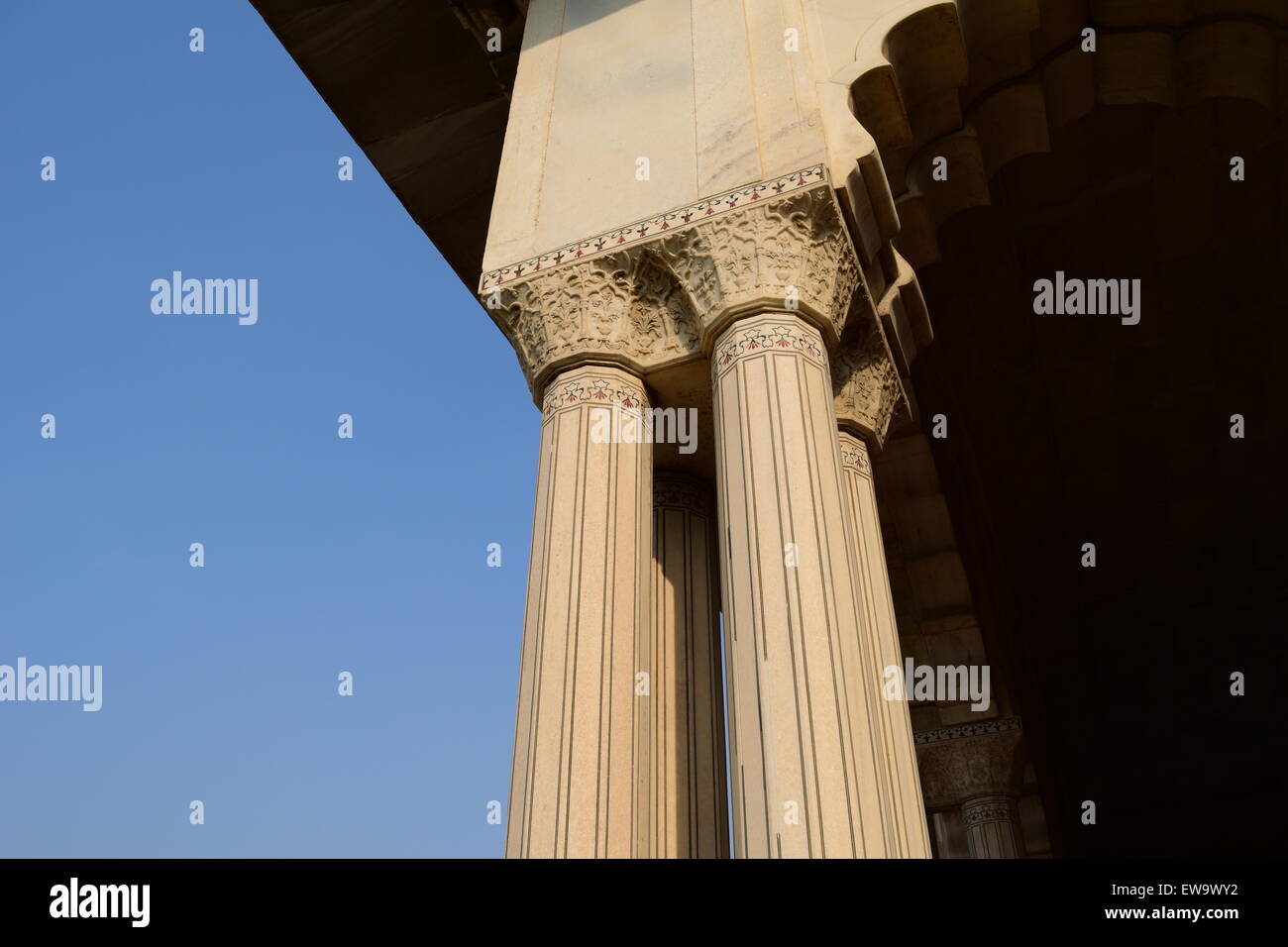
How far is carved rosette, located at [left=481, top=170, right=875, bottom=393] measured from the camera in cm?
470

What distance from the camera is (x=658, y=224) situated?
4980 mm

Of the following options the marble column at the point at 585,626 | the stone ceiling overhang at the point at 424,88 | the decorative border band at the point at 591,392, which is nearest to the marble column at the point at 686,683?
the marble column at the point at 585,626

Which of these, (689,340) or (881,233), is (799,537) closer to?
(689,340)

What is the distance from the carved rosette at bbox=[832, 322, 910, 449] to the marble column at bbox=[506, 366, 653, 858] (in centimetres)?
109

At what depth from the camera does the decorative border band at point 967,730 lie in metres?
10.2

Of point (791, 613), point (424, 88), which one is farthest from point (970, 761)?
point (424, 88)

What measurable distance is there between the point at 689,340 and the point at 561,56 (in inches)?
A: 80.0

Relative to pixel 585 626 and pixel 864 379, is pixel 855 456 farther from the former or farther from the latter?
pixel 585 626

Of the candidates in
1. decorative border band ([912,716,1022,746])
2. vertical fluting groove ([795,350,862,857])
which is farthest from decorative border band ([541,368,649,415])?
decorative border band ([912,716,1022,746])

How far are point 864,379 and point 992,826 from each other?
19.6 feet

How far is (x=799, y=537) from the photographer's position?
13.4 ft

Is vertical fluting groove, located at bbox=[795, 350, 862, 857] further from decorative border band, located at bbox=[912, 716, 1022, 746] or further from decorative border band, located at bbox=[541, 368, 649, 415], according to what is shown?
decorative border band, located at bbox=[912, 716, 1022, 746]
